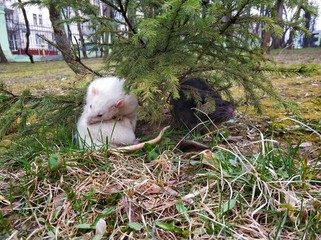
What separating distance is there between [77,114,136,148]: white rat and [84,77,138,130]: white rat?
0.10ft

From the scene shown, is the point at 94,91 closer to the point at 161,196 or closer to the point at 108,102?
the point at 108,102

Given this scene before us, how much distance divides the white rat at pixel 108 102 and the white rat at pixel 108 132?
0.10ft

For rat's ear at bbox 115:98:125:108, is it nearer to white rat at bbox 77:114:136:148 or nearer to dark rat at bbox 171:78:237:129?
white rat at bbox 77:114:136:148

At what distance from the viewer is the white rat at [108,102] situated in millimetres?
1576

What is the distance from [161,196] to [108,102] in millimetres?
709

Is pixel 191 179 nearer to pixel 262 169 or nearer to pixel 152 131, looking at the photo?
pixel 262 169

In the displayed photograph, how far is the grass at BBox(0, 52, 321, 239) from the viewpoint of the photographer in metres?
0.93

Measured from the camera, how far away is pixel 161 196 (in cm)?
110

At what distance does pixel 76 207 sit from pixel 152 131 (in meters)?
0.90

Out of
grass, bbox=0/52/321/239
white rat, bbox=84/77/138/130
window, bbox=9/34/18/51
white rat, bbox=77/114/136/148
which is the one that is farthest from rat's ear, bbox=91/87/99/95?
window, bbox=9/34/18/51

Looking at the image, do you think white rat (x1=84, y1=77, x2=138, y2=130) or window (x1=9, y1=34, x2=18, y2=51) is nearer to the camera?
white rat (x1=84, y1=77, x2=138, y2=130)

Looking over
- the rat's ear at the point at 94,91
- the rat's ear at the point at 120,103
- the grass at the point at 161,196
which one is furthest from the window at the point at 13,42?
the grass at the point at 161,196

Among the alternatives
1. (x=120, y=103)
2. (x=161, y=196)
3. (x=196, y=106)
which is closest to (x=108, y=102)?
(x=120, y=103)

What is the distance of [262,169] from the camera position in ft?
3.68
